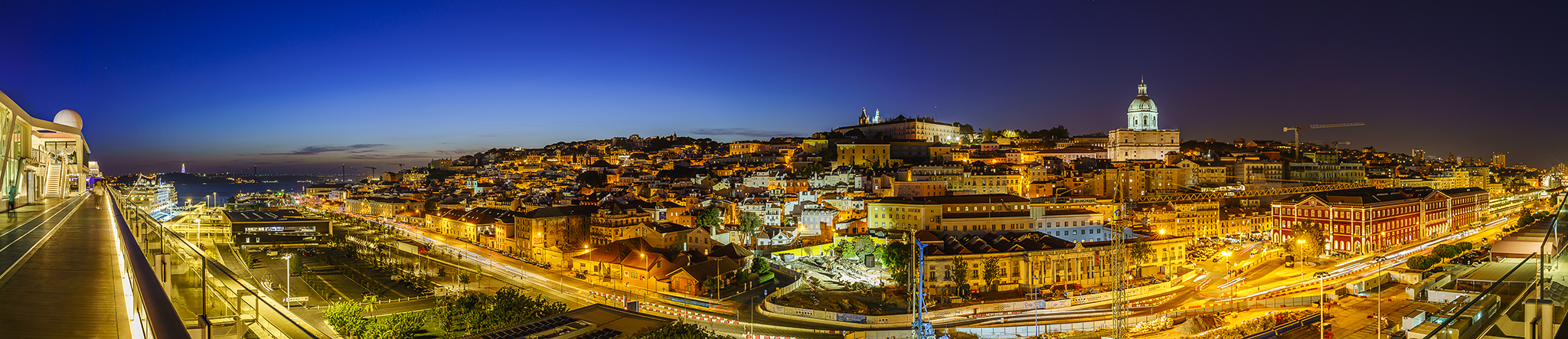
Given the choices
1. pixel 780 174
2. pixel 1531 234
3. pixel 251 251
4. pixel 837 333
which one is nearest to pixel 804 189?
pixel 780 174

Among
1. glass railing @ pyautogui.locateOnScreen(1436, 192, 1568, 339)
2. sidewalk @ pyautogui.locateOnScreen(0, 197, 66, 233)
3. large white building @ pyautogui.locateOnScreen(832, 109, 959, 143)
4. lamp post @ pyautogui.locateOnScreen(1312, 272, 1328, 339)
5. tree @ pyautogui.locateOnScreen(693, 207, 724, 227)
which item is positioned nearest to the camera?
glass railing @ pyautogui.locateOnScreen(1436, 192, 1568, 339)

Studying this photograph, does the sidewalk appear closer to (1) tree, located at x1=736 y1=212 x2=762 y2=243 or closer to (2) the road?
(2) the road

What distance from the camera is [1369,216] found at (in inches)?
1040

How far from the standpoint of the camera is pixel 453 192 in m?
50.0

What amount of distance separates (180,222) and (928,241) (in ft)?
74.3

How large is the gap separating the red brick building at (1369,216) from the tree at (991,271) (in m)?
14.9

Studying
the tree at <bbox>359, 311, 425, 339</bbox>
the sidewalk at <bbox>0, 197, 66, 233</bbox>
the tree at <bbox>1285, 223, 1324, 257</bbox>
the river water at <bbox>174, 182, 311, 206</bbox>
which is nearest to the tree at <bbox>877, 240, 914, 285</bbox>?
the tree at <bbox>359, 311, 425, 339</bbox>

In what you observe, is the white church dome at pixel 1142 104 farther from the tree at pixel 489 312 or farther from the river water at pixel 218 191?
the river water at pixel 218 191

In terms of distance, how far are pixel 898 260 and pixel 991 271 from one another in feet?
8.41

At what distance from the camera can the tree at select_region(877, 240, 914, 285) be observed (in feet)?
67.5

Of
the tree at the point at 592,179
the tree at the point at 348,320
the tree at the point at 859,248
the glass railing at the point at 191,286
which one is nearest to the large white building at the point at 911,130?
the tree at the point at 592,179

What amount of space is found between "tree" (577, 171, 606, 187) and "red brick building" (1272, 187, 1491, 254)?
3423 centimetres

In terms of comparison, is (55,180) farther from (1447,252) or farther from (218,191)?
(218,191)

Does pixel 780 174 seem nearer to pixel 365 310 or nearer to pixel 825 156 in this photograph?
pixel 825 156
